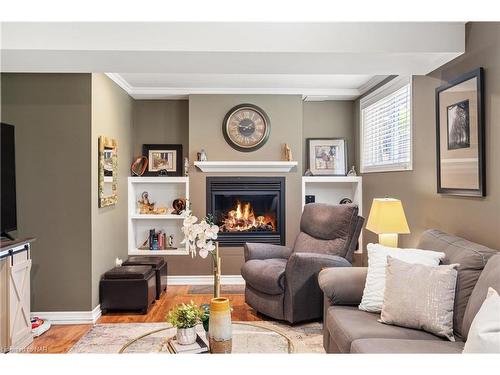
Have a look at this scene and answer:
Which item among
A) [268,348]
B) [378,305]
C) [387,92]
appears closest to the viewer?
[268,348]

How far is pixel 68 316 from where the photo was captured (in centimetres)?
359

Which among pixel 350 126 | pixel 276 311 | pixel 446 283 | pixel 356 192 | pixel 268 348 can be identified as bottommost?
pixel 276 311

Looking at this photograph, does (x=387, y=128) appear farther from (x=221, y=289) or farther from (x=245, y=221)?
(x=221, y=289)

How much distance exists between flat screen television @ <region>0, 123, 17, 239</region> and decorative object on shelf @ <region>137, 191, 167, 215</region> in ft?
6.53

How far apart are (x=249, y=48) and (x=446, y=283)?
71.4 inches

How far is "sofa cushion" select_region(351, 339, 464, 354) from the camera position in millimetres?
1803

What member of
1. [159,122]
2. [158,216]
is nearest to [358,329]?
[158,216]

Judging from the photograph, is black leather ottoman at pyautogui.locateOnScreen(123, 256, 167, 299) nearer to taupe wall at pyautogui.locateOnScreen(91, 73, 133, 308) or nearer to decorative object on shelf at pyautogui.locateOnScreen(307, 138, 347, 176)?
taupe wall at pyautogui.locateOnScreen(91, 73, 133, 308)

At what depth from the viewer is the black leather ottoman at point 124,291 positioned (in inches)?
148

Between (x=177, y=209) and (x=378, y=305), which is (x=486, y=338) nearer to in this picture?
(x=378, y=305)

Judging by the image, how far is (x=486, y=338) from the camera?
3.90 ft

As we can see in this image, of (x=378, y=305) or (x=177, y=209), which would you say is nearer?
(x=378, y=305)

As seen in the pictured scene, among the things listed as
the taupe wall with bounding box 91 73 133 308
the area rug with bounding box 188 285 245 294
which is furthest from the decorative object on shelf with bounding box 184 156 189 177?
the area rug with bounding box 188 285 245 294

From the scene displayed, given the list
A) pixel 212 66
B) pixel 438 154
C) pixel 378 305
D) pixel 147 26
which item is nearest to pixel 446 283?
pixel 378 305
